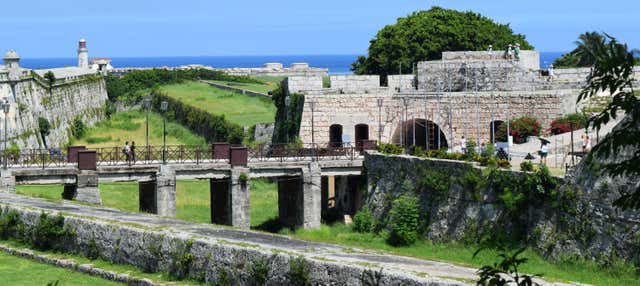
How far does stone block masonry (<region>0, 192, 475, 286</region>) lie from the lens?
64.1ft

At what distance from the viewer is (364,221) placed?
42.0m

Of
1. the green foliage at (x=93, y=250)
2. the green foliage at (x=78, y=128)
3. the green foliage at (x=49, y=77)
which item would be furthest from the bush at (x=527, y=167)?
the green foliage at (x=78, y=128)

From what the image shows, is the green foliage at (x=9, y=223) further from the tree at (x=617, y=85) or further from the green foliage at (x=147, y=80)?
the green foliage at (x=147, y=80)

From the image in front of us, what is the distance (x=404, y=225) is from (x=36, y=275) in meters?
15.8

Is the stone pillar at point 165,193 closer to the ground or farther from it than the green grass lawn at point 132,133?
closer to the ground

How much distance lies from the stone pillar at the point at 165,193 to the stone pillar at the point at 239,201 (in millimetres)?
2086

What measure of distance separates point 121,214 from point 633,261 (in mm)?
12072

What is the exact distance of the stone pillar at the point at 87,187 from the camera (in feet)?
134

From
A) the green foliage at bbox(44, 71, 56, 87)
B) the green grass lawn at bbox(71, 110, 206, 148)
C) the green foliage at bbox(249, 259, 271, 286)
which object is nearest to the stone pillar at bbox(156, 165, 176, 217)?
the green foliage at bbox(249, 259, 271, 286)

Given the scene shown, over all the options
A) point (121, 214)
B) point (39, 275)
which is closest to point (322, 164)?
point (121, 214)

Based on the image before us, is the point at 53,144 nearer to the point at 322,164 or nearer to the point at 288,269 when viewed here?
the point at 322,164

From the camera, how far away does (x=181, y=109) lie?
80188mm

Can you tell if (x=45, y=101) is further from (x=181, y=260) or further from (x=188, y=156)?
(x=181, y=260)

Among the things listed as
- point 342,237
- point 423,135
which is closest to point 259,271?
point 342,237
